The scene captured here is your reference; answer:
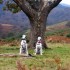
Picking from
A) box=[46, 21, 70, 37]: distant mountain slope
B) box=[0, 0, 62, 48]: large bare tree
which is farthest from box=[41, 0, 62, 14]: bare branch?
box=[46, 21, 70, 37]: distant mountain slope

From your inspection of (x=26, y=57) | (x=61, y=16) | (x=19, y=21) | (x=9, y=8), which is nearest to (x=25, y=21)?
(x=19, y=21)

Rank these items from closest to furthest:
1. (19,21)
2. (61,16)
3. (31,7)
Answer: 1. (31,7)
2. (19,21)
3. (61,16)

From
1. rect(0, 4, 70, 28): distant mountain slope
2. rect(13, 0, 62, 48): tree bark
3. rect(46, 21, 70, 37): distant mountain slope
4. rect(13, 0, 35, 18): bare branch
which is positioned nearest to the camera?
rect(13, 0, 35, 18): bare branch

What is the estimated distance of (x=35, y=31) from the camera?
1045 inches

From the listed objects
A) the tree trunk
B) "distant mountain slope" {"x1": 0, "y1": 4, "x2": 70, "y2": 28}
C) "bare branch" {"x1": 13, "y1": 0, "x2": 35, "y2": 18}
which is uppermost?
"distant mountain slope" {"x1": 0, "y1": 4, "x2": 70, "y2": 28}

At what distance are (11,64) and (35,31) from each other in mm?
10487

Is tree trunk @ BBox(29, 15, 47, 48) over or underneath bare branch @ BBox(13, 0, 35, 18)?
underneath

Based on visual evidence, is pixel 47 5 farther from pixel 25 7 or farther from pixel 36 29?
pixel 36 29

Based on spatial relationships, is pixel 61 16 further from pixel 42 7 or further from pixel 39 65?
pixel 39 65

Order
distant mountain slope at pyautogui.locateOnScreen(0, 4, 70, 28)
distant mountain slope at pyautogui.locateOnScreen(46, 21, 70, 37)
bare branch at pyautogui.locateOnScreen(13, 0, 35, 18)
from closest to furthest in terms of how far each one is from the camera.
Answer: bare branch at pyautogui.locateOnScreen(13, 0, 35, 18), distant mountain slope at pyautogui.locateOnScreen(46, 21, 70, 37), distant mountain slope at pyautogui.locateOnScreen(0, 4, 70, 28)

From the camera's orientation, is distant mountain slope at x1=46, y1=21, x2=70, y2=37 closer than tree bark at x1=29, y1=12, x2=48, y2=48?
No

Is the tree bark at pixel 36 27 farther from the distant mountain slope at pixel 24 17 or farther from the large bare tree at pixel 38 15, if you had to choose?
the distant mountain slope at pixel 24 17

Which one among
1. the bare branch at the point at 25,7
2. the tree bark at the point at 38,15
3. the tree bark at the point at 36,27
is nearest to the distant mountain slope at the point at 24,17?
the tree bark at the point at 38,15

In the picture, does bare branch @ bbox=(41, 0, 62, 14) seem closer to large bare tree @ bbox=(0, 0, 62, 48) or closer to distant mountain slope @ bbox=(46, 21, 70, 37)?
large bare tree @ bbox=(0, 0, 62, 48)
